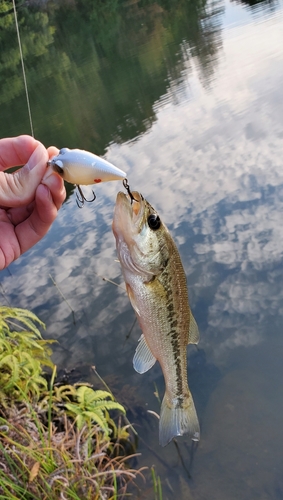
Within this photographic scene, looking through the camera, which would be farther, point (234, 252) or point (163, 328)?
point (234, 252)

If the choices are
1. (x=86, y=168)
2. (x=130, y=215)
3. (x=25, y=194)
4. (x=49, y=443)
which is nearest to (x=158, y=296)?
(x=130, y=215)

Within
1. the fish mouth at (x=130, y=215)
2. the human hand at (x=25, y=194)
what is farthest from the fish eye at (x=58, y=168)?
the fish mouth at (x=130, y=215)

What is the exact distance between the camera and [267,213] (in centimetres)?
862

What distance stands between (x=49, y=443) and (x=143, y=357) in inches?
53.4

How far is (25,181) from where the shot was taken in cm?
263

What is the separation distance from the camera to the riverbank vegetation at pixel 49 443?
3406 millimetres

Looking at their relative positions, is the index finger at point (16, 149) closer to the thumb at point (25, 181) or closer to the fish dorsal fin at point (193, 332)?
the thumb at point (25, 181)

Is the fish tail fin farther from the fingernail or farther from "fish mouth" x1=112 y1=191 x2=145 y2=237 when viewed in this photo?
the fingernail

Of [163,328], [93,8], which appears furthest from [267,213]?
[93,8]

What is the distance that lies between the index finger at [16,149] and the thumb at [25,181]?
11 centimetres

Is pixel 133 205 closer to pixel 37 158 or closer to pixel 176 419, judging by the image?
pixel 37 158

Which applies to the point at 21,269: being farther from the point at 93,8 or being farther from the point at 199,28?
the point at 93,8

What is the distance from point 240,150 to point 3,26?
53.2 metres

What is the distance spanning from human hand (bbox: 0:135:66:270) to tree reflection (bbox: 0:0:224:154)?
511 inches
